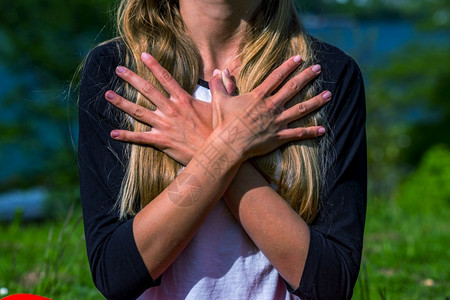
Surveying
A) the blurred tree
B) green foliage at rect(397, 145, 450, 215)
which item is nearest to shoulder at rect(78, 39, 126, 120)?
green foliage at rect(397, 145, 450, 215)

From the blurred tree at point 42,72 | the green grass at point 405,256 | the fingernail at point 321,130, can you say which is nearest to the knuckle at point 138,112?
the fingernail at point 321,130

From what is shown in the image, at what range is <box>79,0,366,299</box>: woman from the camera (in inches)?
65.2

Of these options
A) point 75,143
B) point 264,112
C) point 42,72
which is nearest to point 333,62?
point 264,112

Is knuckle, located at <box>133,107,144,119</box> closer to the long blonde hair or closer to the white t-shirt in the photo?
the long blonde hair

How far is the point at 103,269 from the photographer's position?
1.71m

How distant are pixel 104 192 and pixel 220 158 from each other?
13.6 inches

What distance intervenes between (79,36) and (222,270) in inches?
254

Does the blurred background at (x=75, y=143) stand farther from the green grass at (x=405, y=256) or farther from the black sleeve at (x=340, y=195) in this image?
the black sleeve at (x=340, y=195)

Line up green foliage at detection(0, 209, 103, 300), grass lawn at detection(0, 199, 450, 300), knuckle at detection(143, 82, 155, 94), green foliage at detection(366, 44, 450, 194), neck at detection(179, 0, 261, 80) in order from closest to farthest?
knuckle at detection(143, 82, 155, 94)
neck at detection(179, 0, 261, 80)
green foliage at detection(0, 209, 103, 300)
grass lawn at detection(0, 199, 450, 300)
green foliage at detection(366, 44, 450, 194)

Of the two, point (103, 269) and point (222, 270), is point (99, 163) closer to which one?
point (103, 269)

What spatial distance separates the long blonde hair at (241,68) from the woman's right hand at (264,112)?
4cm

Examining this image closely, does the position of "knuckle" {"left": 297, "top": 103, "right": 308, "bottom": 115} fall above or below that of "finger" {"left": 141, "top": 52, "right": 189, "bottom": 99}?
below

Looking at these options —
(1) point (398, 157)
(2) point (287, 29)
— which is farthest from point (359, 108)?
(1) point (398, 157)

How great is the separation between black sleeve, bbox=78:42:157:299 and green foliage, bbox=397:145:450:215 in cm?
504
